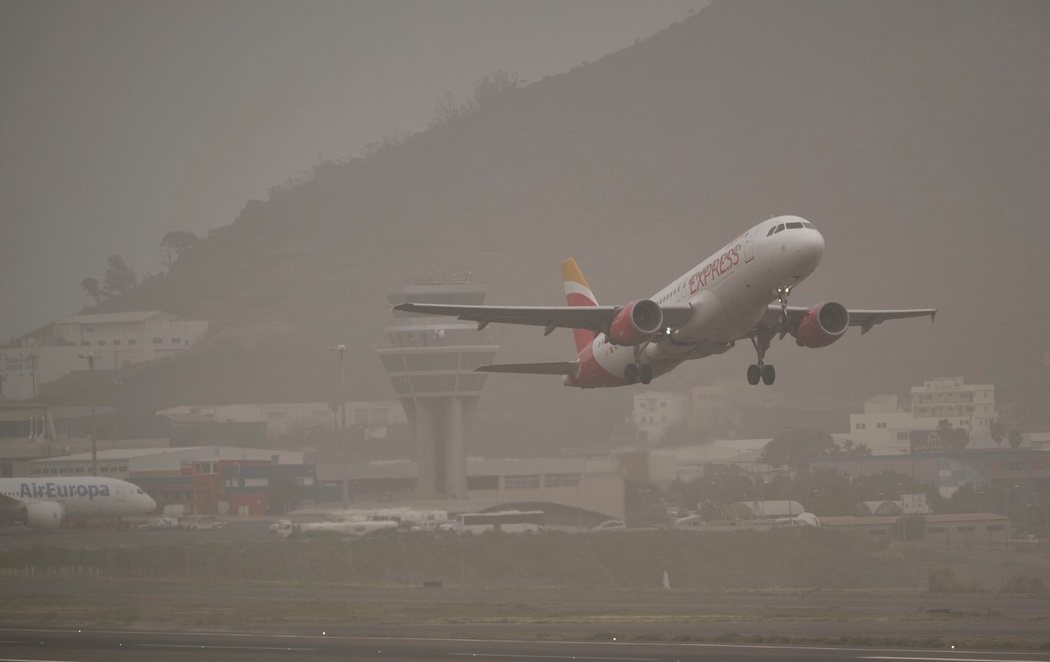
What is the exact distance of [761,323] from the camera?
5369cm

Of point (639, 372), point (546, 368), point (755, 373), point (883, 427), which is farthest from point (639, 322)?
point (883, 427)

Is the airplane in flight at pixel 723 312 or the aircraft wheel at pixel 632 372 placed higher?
the airplane in flight at pixel 723 312

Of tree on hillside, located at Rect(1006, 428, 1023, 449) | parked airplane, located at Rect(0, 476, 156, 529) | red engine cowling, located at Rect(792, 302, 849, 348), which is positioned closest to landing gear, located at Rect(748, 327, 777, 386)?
red engine cowling, located at Rect(792, 302, 849, 348)

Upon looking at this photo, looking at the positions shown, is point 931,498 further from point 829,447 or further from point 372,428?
point 372,428

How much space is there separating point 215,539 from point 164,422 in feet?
269

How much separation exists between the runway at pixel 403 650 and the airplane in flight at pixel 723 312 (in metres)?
10.9

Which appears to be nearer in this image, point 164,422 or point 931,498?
point 931,498

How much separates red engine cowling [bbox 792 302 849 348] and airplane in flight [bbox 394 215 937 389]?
0.12 ft

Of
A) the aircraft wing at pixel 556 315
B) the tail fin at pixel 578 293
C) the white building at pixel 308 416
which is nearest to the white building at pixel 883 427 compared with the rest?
the white building at pixel 308 416

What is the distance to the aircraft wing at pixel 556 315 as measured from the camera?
172ft

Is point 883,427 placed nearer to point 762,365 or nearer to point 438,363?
point 438,363

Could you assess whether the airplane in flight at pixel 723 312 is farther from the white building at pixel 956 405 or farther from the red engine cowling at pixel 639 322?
the white building at pixel 956 405

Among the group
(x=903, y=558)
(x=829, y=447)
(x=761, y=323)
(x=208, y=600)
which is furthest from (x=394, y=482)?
(x=761, y=323)

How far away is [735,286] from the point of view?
50.5 m
